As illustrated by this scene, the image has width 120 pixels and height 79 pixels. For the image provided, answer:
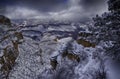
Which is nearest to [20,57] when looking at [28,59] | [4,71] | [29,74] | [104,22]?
[28,59]

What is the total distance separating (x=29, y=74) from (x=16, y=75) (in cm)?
505

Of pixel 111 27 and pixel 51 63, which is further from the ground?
Result: pixel 111 27

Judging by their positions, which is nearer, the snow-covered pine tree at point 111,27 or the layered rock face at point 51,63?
the snow-covered pine tree at point 111,27

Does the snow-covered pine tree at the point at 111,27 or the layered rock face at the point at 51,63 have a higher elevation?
the snow-covered pine tree at the point at 111,27

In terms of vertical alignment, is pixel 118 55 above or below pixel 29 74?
above

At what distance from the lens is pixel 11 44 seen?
4984 centimetres

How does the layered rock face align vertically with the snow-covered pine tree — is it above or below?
below

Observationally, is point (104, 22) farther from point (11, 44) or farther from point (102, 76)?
point (11, 44)

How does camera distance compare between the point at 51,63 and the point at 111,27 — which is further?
the point at 51,63

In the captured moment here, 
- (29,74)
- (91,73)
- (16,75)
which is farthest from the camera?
(29,74)

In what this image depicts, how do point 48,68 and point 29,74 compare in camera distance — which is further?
point 48,68

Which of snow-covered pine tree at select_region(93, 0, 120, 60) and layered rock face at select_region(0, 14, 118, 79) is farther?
layered rock face at select_region(0, 14, 118, 79)

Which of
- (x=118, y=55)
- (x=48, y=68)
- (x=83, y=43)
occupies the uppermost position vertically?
(x=118, y=55)

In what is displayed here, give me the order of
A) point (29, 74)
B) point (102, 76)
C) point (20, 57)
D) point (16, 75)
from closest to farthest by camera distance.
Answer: point (102, 76) < point (16, 75) < point (29, 74) < point (20, 57)
